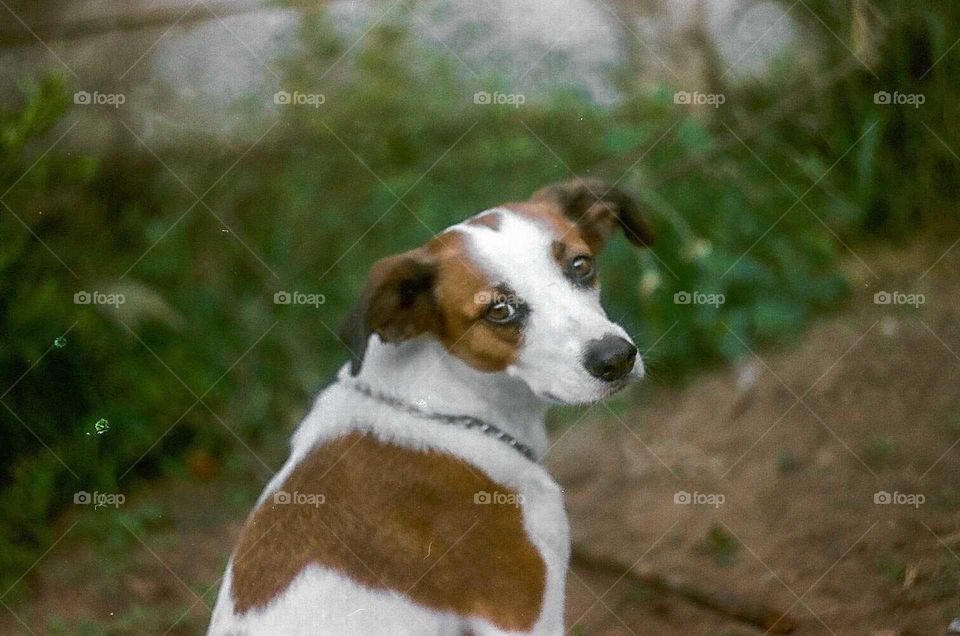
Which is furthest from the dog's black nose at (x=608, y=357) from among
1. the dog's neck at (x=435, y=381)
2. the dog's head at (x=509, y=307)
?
the dog's neck at (x=435, y=381)

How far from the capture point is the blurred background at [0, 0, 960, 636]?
5.20 meters

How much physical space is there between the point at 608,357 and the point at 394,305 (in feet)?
2.57

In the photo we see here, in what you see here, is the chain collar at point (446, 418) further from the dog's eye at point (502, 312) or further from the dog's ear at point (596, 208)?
the dog's ear at point (596, 208)

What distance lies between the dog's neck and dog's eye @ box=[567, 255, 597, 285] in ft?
1.45

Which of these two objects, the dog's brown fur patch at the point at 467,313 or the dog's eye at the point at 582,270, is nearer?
the dog's brown fur patch at the point at 467,313

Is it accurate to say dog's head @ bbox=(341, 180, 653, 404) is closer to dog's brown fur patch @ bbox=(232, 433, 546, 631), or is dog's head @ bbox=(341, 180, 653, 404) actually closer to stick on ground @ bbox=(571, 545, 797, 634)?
dog's brown fur patch @ bbox=(232, 433, 546, 631)

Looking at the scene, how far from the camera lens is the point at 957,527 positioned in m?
4.36

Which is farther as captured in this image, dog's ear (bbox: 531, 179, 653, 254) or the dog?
dog's ear (bbox: 531, 179, 653, 254)

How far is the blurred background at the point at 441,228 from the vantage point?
5.20 meters

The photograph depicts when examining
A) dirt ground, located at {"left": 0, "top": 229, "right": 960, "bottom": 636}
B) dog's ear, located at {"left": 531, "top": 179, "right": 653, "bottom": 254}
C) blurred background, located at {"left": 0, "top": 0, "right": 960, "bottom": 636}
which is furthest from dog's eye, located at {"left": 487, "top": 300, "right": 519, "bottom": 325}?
blurred background, located at {"left": 0, "top": 0, "right": 960, "bottom": 636}

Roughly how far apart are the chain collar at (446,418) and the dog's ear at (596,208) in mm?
925

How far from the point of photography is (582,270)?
3646 mm

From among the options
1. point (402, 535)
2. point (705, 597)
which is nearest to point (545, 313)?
point (402, 535)

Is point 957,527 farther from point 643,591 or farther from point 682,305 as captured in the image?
point 682,305
